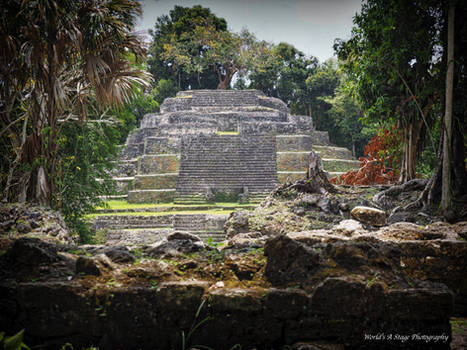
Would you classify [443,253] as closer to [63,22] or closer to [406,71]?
[63,22]

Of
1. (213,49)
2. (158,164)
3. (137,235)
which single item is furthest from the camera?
(213,49)

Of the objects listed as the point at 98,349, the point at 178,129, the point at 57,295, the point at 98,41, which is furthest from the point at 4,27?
the point at 178,129

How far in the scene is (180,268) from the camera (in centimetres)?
221

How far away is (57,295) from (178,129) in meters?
16.3

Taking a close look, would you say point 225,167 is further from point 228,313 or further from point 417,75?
point 228,313

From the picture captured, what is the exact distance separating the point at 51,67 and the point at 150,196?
9.42 m

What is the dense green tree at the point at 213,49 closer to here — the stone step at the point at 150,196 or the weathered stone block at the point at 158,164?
the weathered stone block at the point at 158,164

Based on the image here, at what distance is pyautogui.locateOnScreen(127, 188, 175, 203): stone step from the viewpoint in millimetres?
13805

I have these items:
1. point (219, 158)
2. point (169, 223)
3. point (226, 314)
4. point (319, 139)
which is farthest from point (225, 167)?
point (226, 314)

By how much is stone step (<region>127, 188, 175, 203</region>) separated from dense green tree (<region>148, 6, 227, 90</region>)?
613 inches

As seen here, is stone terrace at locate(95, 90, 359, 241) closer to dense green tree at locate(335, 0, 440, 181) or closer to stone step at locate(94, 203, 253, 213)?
stone step at locate(94, 203, 253, 213)

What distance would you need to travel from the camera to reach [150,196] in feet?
45.6

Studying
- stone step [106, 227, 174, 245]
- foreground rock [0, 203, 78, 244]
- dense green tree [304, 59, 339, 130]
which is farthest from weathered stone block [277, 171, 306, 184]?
dense green tree [304, 59, 339, 130]

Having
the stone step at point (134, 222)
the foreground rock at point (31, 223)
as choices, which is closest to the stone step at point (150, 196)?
the stone step at point (134, 222)
